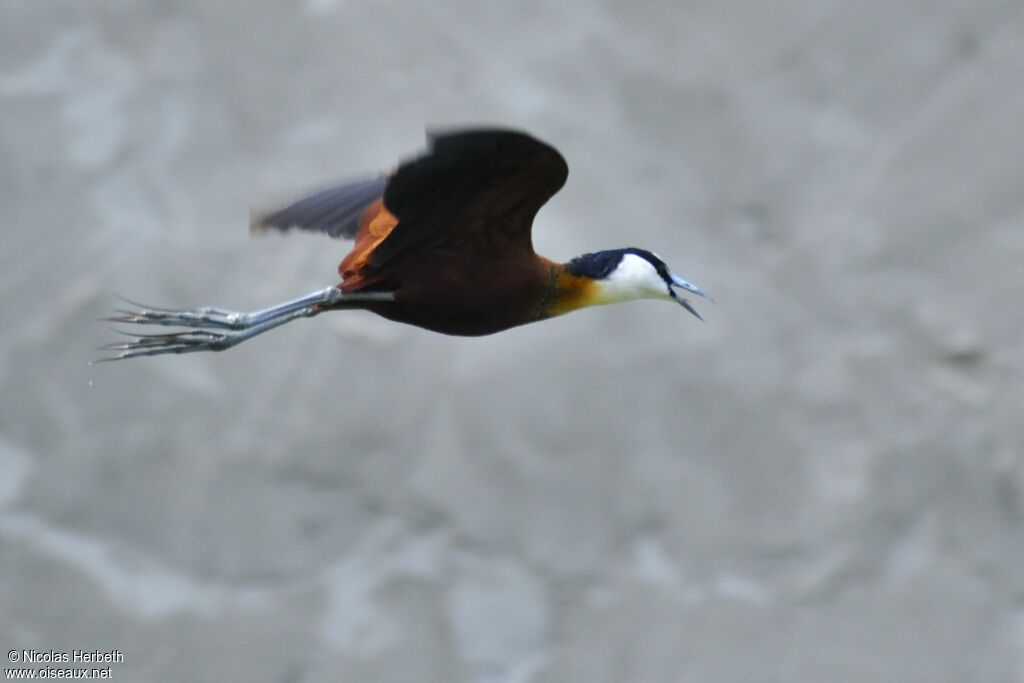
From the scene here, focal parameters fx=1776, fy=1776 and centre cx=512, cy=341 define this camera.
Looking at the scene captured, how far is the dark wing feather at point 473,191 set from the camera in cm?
460

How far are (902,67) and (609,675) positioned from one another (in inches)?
109

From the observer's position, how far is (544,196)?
4.93 m

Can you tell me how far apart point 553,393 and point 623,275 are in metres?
1.71

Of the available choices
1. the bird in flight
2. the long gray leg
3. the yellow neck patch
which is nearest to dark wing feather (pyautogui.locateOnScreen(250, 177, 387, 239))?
the bird in flight

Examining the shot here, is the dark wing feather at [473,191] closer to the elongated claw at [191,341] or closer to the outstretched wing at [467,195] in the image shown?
the outstretched wing at [467,195]

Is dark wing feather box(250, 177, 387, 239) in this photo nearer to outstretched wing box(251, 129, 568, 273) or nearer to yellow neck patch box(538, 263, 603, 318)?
outstretched wing box(251, 129, 568, 273)

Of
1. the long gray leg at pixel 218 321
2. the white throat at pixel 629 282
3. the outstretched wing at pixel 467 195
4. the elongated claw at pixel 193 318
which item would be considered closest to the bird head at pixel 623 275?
the white throat at pixel 629 282

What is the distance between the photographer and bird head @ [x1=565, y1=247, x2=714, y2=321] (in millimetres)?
5344

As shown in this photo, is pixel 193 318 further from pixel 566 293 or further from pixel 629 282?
pixel 629 282

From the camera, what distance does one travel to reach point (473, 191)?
486 cm

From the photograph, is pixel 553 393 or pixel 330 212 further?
pixel 553 393

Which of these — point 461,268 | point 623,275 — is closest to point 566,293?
point 623,275

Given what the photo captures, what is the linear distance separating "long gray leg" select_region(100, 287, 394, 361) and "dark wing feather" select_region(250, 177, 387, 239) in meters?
0.47

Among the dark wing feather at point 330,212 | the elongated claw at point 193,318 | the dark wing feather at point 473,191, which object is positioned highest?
the dark wing feather at point 330,212
